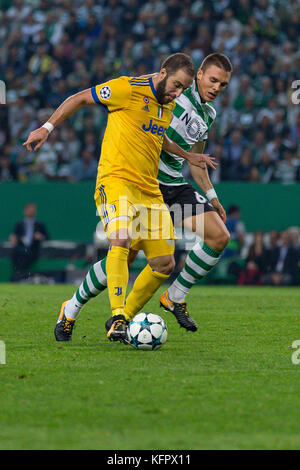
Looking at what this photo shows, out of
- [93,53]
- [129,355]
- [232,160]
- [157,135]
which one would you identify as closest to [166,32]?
[93,53]

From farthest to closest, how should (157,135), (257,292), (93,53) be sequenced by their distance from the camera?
(93,53), (257,292), (157,135)

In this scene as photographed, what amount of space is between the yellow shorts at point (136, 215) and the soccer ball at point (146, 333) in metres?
0.67

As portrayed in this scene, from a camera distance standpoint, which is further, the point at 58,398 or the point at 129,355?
the point at 129,355

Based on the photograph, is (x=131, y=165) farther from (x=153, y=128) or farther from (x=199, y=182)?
(x=199, y=182)

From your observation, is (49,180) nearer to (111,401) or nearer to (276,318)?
(276,318)

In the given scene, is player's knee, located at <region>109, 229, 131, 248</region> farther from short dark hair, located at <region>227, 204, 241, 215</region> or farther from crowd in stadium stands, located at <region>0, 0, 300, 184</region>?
crowd in stadium stands, located at <region>0, 0, 300, 184</region>

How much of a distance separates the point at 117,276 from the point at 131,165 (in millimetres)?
956

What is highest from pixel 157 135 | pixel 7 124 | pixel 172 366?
pixel 7 124

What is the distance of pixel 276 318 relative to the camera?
911 centimetres

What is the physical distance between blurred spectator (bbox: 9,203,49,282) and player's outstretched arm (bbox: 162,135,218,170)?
8.68m

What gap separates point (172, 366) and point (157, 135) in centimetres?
209

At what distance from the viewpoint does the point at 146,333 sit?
640 centimetres

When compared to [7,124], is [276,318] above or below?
below

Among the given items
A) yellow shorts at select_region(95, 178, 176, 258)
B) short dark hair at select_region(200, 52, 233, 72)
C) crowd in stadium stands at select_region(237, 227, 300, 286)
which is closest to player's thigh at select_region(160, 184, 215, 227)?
yellow shorts at select_region(95, 178, 176, 258)
